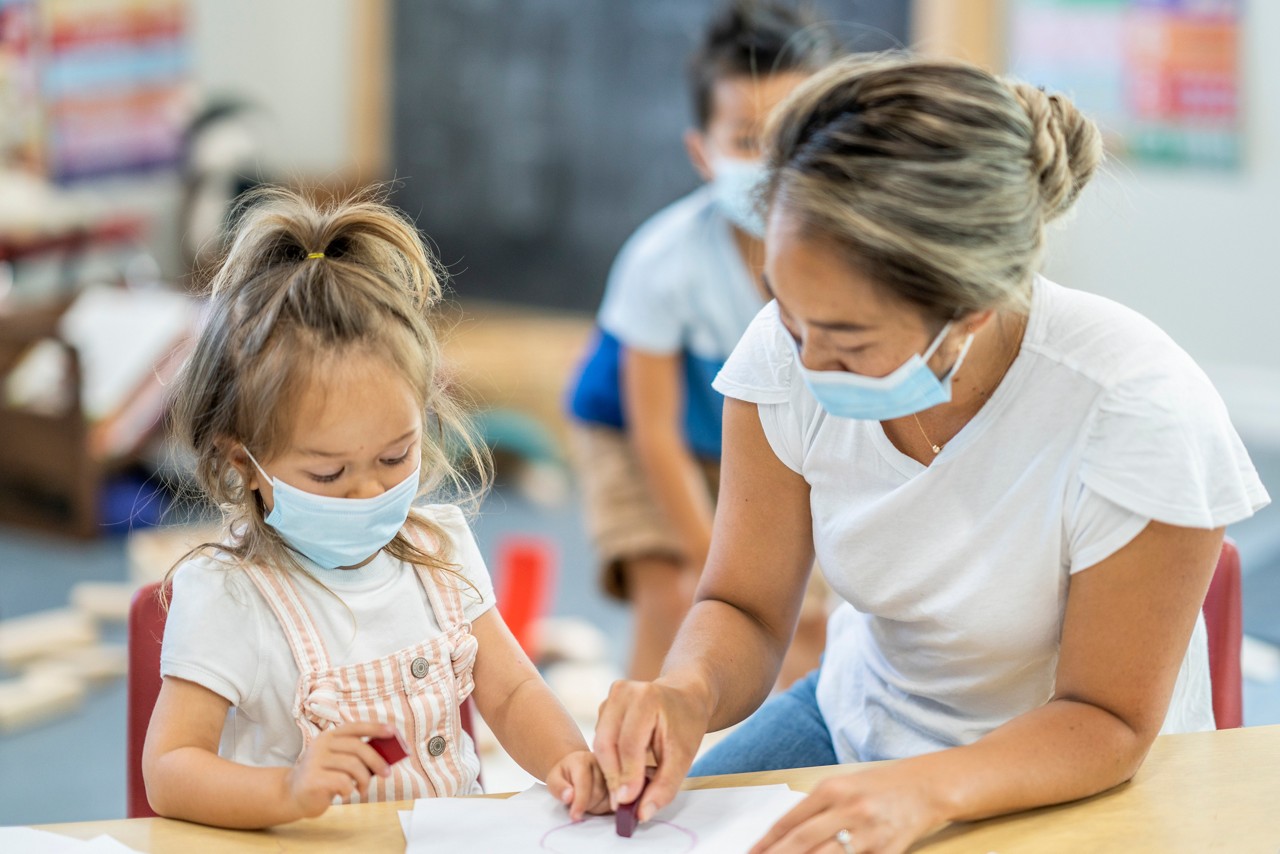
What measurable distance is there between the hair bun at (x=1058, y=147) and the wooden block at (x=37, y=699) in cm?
224

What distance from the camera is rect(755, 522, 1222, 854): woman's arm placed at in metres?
1.00

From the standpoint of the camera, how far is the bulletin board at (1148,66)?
410cm

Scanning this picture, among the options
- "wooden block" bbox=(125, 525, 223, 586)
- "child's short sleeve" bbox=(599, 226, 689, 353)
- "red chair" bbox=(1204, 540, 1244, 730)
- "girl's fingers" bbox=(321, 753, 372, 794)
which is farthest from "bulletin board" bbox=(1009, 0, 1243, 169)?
"girl's fingers" bbox=(321, 753, 372, 794)

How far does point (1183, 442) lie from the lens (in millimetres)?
1062

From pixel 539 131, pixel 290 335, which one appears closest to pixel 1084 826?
pixel 290 335

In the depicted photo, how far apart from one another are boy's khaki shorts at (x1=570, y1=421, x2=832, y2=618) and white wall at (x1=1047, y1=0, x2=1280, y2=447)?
90.2 inches

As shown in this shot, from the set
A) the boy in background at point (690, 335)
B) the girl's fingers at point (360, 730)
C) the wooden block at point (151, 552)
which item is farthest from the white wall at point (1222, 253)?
the girl's fingers at point (360, 730)

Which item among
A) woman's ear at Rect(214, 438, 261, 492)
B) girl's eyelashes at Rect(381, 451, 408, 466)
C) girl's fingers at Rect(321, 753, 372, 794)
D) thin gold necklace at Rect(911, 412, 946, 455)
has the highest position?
thin gold necklace at Rect(911, 412, 946, 455)

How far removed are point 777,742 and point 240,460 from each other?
0.58 m

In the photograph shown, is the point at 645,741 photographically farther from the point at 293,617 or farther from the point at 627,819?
the point at 293,617

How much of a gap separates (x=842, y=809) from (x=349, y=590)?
45 cm

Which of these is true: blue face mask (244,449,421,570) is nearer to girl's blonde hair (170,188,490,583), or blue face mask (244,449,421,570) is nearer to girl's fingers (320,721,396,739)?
girl's blonde hair (170,188,490,583)

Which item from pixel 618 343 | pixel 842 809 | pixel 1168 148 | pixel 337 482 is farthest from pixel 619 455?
pixel 1168 148

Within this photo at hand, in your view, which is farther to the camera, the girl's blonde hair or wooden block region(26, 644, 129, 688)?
wooden block region(26, 644, 129, 688)
